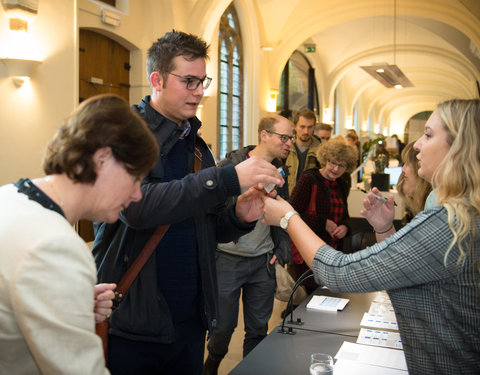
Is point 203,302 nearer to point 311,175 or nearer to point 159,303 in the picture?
point 159,303

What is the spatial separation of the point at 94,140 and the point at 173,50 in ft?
3.20

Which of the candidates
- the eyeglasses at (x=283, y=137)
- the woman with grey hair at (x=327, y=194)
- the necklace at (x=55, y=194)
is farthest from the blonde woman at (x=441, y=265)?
the woman with grey hair at (x=327, y=194)

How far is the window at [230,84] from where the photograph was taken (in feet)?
30.1

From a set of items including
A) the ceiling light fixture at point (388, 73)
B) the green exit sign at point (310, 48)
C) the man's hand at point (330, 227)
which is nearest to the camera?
Answer: the man's hand at point (330, 227)

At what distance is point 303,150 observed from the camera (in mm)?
5578

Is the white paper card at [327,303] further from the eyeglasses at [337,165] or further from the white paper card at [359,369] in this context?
the eyeglasses at [337,165]

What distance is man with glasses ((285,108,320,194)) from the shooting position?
17.9 ft

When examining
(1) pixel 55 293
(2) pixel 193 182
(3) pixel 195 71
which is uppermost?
(3) pixel 195 71

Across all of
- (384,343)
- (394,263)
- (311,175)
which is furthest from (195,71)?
(311,175)

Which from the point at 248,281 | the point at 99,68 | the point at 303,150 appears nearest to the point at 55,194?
the point at 248,281

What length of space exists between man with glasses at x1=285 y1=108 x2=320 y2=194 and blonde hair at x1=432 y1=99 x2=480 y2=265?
3.68 metres

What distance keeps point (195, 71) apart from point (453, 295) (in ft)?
4.26

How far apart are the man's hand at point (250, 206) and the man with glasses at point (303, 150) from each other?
330 centimetres

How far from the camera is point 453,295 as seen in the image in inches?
61.9
